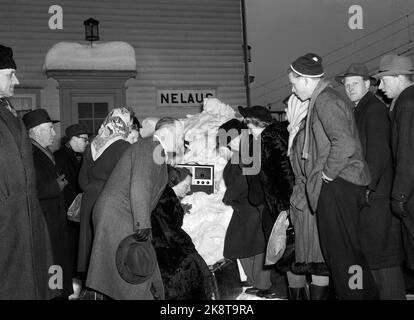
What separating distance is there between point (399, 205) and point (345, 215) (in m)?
0.63

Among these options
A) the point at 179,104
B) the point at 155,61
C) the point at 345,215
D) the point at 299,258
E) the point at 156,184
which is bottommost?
the point at 299,258

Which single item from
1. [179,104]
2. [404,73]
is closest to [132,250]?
[404,73]

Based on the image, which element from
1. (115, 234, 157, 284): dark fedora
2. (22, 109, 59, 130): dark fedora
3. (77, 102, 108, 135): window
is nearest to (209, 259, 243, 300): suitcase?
(115, 234, 157, 284): dark fedora

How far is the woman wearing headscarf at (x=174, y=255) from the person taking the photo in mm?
5016

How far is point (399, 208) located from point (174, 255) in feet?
6.39

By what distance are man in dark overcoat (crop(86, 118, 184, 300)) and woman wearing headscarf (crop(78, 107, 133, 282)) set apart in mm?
1241

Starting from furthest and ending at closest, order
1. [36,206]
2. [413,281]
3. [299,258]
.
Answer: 1. [413,281]
2. [299,258]
3. [36,206]

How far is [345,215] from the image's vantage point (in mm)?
4848

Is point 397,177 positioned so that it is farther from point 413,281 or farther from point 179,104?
point 179,104

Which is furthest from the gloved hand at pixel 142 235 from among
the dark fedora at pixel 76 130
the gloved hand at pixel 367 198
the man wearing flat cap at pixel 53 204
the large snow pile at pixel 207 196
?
the dark fedora at pixel 76 130

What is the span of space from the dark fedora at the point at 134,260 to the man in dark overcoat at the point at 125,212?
0.07 metres

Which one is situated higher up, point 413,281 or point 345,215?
point 345,215

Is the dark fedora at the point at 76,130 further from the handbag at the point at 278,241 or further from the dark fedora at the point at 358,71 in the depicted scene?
the dark fedora at the point at 358,71

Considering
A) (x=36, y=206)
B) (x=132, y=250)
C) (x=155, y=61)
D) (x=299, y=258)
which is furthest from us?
(x=155, y=61)
